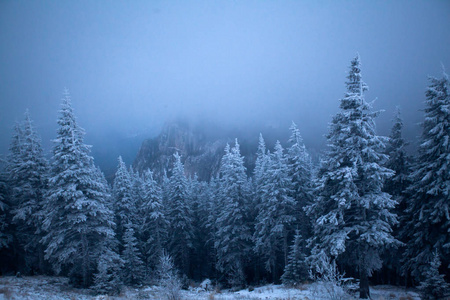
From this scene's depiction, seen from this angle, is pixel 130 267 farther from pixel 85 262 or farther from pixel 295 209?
pixel 295 209

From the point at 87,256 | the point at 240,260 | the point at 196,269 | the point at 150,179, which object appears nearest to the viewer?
the point at 87,256

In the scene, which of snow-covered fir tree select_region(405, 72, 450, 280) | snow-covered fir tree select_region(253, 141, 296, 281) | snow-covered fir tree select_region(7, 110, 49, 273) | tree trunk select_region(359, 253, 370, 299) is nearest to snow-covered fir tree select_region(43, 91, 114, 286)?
snow-covered fir tree select_region(7, 110, 49, 273)

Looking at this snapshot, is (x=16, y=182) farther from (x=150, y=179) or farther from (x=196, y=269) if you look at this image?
(x=196, y=269)

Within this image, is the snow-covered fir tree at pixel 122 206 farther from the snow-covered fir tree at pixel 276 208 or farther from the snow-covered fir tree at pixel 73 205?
the snow-covered fir tree at pixel 276 208

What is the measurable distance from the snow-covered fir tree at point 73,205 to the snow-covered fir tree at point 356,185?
1557 centimetres

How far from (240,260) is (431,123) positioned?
802 inches

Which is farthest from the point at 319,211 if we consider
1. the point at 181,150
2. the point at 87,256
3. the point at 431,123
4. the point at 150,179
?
the point at 181,150

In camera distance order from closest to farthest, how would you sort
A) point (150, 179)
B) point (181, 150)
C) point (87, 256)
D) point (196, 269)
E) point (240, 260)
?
point (87, 256), point (240, 260), point (150, 179), point (196, 269), point (181, 150)

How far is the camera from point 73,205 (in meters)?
15.8

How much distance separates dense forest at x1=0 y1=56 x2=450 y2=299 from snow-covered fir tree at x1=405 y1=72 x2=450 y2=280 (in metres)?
0.07

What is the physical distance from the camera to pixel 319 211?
14.5 metres

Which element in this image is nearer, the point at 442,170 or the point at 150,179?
the point at 442,170

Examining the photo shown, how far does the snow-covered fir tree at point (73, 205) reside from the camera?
52.1 feet

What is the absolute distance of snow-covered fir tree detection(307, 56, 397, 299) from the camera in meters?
12.1
